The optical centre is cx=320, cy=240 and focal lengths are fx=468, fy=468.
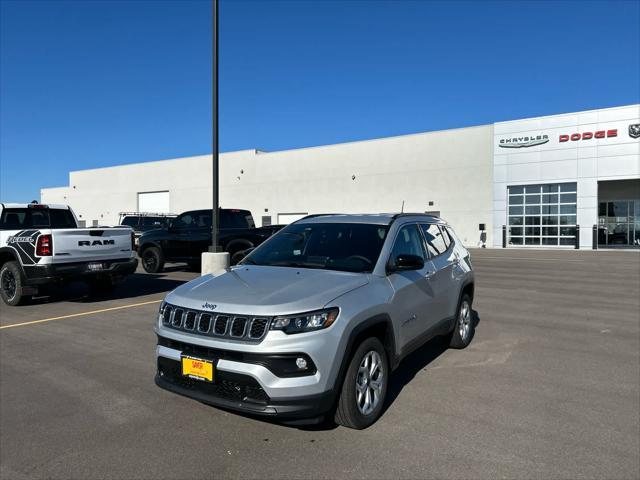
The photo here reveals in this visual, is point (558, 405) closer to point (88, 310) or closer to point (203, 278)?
point (203, 278)

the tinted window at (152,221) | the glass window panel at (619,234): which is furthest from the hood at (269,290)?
the glass window panel at (619,234)

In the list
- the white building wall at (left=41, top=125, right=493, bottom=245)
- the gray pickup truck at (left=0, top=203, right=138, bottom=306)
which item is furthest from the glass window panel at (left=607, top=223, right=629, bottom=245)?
the gray pickup truck at (left=0, top=203, right=138, bottom=306)

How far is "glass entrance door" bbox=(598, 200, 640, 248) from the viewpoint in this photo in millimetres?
33188

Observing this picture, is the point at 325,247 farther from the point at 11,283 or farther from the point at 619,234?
the point at 619,234

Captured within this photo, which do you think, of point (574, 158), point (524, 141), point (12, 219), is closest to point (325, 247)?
point (12, 219)

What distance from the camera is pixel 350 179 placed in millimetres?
40438

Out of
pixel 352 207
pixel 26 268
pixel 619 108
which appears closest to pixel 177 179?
pixel 352 207

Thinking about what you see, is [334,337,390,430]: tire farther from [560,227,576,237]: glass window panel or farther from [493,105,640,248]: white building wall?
[560,227,576,237]: glass window panel

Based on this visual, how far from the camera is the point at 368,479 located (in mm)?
3014

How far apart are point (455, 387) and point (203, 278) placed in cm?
268

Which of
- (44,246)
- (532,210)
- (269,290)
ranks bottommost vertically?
(269,290)

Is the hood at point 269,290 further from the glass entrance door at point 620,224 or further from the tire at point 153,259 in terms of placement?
the glass entrance door at point 620,224

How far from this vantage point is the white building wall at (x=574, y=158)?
29438 millimetres

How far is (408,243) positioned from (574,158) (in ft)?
102
